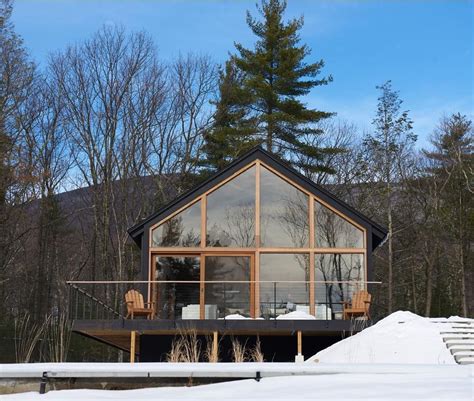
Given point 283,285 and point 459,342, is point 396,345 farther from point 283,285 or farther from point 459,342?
point 283,285

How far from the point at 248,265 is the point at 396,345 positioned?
465 cm

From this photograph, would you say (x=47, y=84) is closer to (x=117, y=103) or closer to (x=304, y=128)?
(x=117, y=103)

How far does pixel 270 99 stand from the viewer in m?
29.6

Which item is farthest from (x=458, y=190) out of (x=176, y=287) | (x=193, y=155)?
(x=176, y=287)

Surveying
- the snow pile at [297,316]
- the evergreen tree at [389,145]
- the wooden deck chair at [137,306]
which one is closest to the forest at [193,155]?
the evergreen tree at [389,145]

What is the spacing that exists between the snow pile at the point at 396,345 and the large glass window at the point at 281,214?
3.42 meters

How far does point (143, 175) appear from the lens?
1198 inches

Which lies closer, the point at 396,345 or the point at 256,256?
the point at 396,345

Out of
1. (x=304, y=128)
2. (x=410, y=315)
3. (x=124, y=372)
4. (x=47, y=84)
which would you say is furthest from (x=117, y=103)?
(x=124, y=372)

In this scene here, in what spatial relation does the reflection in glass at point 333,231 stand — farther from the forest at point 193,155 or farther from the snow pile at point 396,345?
the forest at point 193,155

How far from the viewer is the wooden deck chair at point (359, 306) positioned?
1492 centimetres

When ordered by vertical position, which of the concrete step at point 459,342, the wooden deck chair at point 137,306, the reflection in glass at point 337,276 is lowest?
the concrete step at point 459,342

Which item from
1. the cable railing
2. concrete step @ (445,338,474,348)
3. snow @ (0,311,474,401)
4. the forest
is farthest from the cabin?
the forest

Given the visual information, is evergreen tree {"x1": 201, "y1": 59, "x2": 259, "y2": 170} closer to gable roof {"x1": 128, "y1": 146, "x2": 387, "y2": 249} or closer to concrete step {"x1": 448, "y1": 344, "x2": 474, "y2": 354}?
gable roof {"x1": 128, "y1": 146, "x2": 387, "y2": 249}
